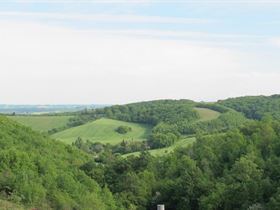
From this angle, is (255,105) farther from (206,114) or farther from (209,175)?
(209,175)

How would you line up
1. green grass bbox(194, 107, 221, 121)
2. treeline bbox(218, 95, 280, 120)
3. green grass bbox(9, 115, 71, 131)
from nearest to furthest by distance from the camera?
1. treeline bbox(218, 95, 280, 120)
2. green grass bbox(194, 107, 221, 121)
3. green grass bbox(9, 115, 71, 131)

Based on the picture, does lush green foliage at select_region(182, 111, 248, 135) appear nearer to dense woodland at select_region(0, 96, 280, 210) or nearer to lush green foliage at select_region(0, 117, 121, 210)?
dense woodland at select_region(0, 96, 280, 210)

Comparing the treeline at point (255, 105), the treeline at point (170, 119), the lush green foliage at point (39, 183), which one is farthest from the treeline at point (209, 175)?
the treeline at point (255, 105)

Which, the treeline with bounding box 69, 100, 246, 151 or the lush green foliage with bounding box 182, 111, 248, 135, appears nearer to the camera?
the treeline with bounding box 69, 100, 246, 151

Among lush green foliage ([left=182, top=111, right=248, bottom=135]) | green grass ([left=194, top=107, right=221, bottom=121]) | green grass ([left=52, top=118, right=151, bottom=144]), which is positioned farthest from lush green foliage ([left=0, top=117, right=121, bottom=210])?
green grass ([left=194, top=107, right=221, bottom=121])

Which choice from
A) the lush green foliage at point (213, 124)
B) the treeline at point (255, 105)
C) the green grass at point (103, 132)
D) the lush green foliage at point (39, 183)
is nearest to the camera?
the lush green foliage at point (39, 183)

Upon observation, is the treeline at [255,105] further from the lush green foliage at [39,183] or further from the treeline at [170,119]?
the lush green foliage at [39,183]

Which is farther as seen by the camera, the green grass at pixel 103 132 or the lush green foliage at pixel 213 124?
the green grass at pixel 103 132
